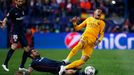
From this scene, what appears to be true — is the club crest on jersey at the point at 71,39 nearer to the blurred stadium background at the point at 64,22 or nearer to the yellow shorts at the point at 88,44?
the blurred stadium background at the point at 64,22

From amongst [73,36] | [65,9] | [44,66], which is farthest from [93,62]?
[65,9]

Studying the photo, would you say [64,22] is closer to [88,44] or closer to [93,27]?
[93,27]

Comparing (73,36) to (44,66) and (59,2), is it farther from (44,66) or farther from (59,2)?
(44,66)

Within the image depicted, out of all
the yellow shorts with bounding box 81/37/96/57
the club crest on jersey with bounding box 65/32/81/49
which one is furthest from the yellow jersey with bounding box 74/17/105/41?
the club crest on jersey with bounding box 65/32/81/49

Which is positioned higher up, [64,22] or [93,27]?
[93,27]

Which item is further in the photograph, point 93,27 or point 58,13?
point 58,13

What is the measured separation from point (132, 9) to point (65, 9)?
4316 millimetres

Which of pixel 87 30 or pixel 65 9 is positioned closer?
pixel 87 30

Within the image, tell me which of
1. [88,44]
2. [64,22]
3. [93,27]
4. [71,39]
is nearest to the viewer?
[88,44]

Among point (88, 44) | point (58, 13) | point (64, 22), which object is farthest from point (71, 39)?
point (88, 44)

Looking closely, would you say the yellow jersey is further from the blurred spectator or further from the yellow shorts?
the blurred spectator

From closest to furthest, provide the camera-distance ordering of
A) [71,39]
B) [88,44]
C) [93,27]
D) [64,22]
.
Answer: [88,44] → [93,27] → [71,39] → [64,22]

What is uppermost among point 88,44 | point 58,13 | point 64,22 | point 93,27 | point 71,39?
point 93,27

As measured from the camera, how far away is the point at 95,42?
51.5 feet
